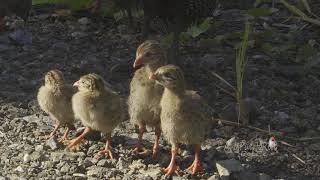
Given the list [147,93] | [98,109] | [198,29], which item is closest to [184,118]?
[147,93]

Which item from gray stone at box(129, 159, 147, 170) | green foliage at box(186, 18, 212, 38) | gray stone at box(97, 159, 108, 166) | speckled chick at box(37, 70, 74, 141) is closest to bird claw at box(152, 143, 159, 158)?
gray stone at box(129, 159, 147, 170)

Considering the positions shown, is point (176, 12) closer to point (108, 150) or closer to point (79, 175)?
point (108, 150)

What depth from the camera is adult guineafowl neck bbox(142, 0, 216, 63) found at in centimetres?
583

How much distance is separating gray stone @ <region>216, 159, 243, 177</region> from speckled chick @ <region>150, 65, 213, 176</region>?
0.72ft

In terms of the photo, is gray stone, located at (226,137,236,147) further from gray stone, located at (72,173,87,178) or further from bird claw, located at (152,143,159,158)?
gray stone, located at (72,173,87,178)

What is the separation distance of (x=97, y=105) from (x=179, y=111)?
0.59 meters

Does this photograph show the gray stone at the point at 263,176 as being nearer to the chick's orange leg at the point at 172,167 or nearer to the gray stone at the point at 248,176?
the gray stone at the point at 248,176

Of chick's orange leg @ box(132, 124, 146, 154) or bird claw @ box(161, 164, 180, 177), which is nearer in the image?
bird claw @ box(161, 164, 180, 177)

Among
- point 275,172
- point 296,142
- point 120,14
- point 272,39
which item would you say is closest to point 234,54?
point 272,39

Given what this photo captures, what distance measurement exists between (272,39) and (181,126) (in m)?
2.89

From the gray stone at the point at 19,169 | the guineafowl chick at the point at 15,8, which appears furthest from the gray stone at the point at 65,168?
the guineafowl chick at the point at 15,8

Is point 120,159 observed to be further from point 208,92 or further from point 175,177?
point 208,92

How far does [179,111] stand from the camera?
4344mm

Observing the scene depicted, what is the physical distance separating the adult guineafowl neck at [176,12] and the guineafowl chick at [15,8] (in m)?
1.50
